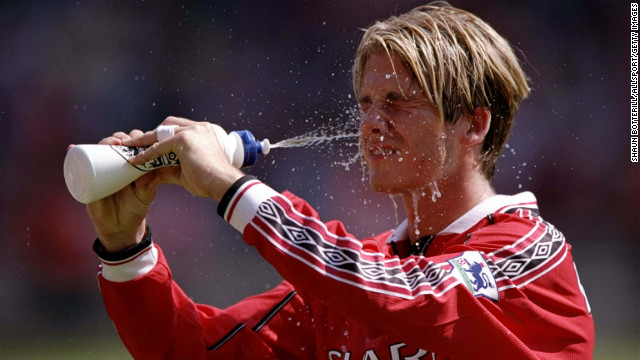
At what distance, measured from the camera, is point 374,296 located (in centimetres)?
206

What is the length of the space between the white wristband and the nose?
28.3 inches

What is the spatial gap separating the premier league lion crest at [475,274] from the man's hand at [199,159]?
64cm

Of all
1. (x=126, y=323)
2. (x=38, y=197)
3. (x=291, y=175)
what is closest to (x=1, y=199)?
Answer: (x=38, y=197)

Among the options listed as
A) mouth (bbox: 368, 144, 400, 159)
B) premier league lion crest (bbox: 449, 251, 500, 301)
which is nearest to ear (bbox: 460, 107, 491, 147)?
mouth (bbox: 368, 144, 400, 159)

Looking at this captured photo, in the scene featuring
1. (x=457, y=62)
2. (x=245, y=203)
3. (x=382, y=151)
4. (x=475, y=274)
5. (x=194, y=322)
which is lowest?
A: (x=194, y=322)

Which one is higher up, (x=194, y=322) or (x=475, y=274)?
(x=475, y=274)

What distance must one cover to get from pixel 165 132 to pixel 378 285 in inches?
28.1

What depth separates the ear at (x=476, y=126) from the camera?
2.85 m

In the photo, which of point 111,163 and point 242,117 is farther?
point 242,117

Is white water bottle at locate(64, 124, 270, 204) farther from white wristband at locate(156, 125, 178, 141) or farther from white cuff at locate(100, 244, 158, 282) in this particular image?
white cuff at locate(100, 244, 158, 282)

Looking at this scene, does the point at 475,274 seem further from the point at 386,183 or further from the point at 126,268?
the point at 126,268

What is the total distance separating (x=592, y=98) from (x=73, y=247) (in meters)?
5.10

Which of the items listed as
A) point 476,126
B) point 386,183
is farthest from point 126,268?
point 476,126

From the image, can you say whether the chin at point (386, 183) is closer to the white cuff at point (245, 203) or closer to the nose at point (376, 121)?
the nose at point (376, 121)
